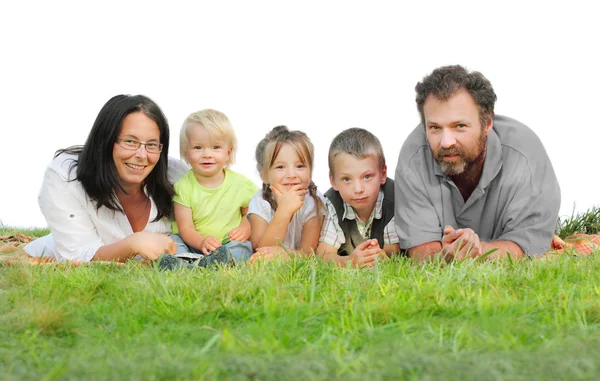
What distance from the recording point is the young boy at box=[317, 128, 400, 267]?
5.77m

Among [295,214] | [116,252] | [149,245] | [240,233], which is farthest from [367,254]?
[116,252]

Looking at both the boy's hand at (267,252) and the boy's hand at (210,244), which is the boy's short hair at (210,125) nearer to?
the boy's hand at (210,244)

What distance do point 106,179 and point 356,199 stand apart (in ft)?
7.35

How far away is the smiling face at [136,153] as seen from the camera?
5.93 m

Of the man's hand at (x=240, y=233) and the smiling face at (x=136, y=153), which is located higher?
the smiling face at (x=136, y=153)

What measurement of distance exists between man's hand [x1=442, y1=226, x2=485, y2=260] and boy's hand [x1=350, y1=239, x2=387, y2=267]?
1.74 feet

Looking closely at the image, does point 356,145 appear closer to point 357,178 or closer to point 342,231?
point 357,178

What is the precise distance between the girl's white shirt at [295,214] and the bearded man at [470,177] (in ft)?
3.03

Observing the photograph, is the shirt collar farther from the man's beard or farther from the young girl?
the man's beard

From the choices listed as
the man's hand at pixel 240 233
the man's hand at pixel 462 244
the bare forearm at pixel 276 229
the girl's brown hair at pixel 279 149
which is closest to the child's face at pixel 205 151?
the girl's brown hair at pixel 279 149

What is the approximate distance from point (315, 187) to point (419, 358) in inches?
145

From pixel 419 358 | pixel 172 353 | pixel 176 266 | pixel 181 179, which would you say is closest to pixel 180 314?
pixel 172 353

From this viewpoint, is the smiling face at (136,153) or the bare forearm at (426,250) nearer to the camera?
the bare forearm at (426,250)

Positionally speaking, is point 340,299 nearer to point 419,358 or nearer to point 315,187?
point 419,358
